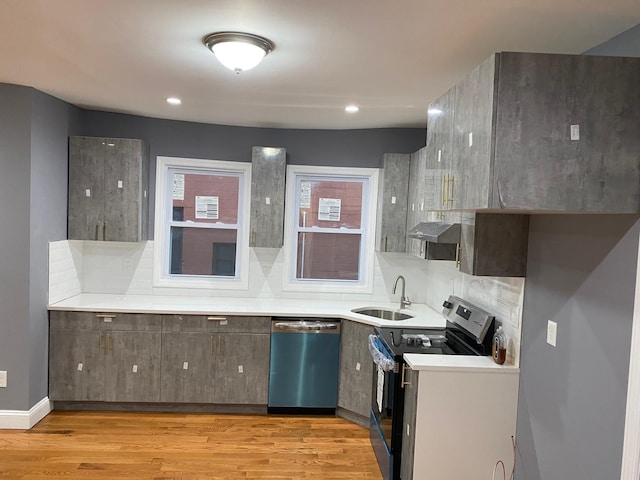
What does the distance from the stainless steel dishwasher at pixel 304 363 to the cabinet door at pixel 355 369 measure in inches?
2.3

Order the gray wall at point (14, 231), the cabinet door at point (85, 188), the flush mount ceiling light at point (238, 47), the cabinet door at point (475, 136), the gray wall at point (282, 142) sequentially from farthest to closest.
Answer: the gray wall at point (282, 142) → the cabinet door at point (85, 188) → the gray wall at point (14, 231) → the flush mount ceiling light at point (238, 47) → the cabinet door at point (475, 136)

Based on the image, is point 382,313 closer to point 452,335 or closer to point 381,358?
point 452,335

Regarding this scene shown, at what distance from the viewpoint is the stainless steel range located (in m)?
2.90

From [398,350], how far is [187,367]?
1892 mm

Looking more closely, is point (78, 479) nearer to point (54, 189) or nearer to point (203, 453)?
point (203, 453)

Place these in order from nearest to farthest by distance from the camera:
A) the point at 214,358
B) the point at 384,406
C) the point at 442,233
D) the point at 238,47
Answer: the point at 238,47, the point at 442,233, the point at 384,406, the point at 214,358

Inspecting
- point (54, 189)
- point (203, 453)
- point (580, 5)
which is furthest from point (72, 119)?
point (580, 5)

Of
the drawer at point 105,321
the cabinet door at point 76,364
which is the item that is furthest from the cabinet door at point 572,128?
the cabinet door at point 76,364

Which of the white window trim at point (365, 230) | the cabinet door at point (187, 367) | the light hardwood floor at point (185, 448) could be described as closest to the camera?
the light hardwood floor at point (185, 448)

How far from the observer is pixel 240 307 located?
4.07 meters

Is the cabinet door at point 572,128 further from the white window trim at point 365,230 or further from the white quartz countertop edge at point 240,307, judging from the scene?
the white window trim at point 365,230

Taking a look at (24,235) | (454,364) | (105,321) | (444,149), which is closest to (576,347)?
(454,364)

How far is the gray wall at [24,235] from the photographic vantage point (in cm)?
341

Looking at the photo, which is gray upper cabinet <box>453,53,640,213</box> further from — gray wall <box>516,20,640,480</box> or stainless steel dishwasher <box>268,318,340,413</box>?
stainless steel dishwasher <box>268,318,340,413</box>
